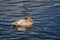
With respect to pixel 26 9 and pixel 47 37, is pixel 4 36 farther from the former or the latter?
pixel 26 9

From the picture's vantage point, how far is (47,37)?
16531 millimetres

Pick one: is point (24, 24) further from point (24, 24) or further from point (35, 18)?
point (35, 18)

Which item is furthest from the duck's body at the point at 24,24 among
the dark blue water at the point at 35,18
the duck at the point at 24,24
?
the dark blue water at the point at 35,18

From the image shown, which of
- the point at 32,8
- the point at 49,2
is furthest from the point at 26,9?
the point at 49,2

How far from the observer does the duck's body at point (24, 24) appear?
17781mm

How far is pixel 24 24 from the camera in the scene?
1828 cm

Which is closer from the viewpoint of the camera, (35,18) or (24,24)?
(24,24)

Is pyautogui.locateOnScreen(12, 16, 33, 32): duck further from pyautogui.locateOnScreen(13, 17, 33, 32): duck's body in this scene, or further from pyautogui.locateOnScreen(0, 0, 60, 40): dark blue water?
pyautogui.locateOnScreen(0, 0, 60, 40): dark blue water

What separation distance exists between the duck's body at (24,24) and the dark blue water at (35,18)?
0.27m

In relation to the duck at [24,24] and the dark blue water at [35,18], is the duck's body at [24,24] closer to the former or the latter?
the duck at [24,24]

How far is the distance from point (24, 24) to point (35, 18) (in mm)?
700

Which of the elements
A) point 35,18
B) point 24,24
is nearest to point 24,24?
point 24,24

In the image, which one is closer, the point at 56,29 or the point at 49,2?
the point at 56,29

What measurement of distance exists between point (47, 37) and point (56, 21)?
5.74 feet
